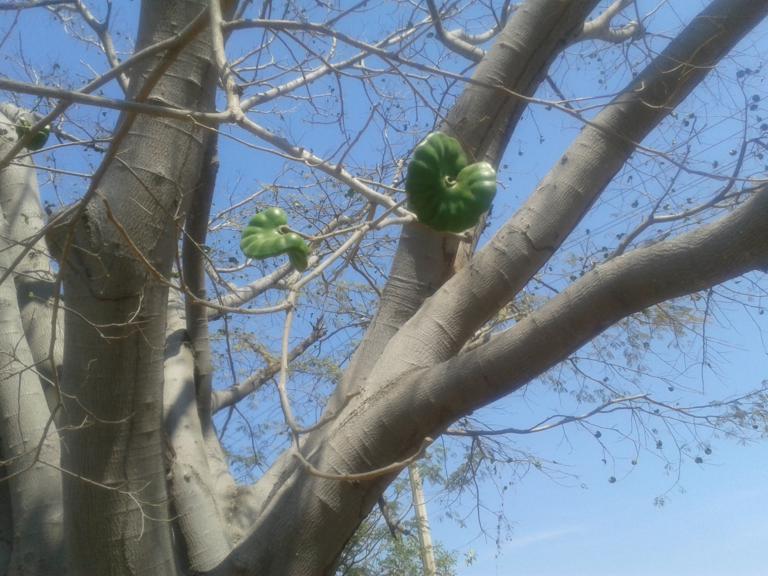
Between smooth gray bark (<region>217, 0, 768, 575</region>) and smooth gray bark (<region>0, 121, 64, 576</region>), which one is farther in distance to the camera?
smooth gray bark (<region>0, 121, 64, 576</region>)

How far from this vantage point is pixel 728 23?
1816mm

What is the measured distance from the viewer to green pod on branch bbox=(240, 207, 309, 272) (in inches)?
67.9

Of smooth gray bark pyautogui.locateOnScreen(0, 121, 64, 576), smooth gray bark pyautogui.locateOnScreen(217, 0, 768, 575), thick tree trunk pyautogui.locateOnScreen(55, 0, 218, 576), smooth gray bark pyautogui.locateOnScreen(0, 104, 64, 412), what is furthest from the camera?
smooth gray bark pyautogui.locateOnScreen(0, 104, 64, 412)

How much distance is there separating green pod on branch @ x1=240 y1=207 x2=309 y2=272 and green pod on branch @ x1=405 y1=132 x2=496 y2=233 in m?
0.28

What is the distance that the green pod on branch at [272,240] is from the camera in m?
1.72

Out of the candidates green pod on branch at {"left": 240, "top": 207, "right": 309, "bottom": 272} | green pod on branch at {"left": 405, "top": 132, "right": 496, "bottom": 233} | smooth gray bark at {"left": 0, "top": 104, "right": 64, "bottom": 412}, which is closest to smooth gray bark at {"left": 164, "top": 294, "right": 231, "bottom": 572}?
smooth gray bark at {"left": 0, "top": 104, "right": 64, "bottom": 412}

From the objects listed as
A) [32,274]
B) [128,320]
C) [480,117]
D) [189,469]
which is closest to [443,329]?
[480,117]

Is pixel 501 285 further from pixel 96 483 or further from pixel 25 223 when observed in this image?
pixel 25 223

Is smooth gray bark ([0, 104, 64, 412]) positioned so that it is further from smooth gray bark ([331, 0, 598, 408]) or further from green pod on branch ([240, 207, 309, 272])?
smooth gray bark ([331, 0, 598, 408])

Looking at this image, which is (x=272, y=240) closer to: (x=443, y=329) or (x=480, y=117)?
(x=443, y=329)

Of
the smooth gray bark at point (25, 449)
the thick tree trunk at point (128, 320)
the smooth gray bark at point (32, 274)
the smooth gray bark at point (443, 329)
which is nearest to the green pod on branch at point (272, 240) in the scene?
the thick tree trunk at point (128, 320)

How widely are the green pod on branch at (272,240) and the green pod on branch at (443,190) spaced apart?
28 cm

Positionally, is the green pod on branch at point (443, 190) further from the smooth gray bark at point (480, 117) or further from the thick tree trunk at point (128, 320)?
the thick tree trunk at point (128, 320)

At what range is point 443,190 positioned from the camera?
5.71 ft
